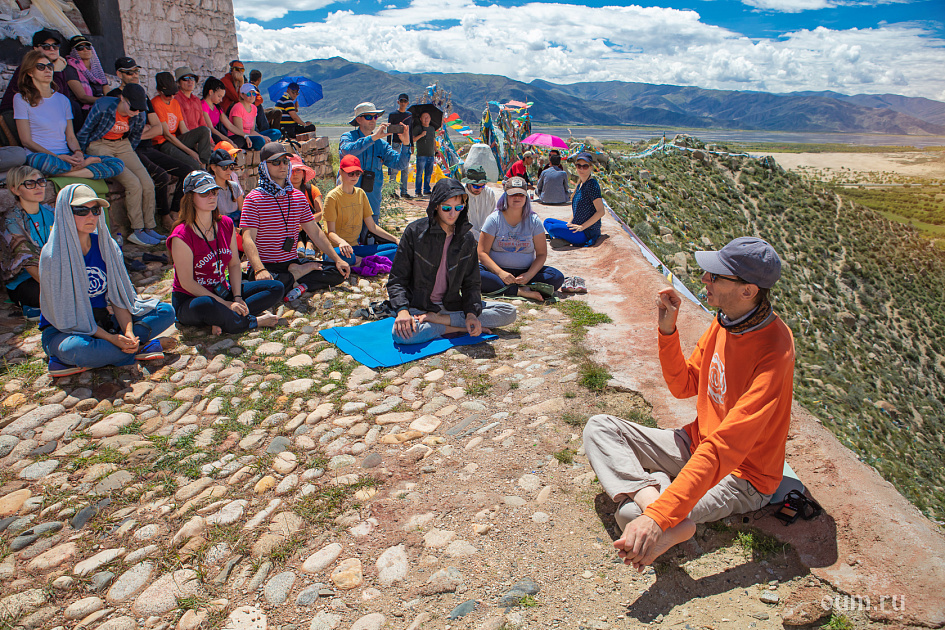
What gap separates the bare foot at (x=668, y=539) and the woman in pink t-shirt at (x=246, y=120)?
9926 millimetres

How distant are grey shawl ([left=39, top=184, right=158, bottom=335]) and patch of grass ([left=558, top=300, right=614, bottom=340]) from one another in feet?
14.8

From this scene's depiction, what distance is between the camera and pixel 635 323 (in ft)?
21.1

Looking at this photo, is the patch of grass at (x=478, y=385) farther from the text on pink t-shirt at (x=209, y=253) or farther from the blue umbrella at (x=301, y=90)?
the blue umbrella at (x=301, y=90)

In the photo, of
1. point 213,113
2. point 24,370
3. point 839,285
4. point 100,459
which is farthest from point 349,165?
point 839,285

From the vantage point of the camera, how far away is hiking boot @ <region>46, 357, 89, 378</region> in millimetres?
4719

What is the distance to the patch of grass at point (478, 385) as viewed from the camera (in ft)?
15.9

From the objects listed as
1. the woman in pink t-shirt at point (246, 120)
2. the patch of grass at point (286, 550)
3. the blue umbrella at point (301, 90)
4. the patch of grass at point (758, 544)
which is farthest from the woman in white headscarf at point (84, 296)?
the blue umbrella at point (301, 90)

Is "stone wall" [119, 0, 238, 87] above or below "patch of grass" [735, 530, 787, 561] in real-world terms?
above

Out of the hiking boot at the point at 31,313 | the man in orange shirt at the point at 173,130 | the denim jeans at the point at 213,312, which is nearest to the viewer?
the denim jeans at the point at 213,312

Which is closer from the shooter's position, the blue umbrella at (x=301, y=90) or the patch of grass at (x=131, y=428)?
the patch of grass at (x=131, y=428)

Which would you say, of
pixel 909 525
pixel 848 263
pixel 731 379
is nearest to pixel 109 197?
pixel 731 379

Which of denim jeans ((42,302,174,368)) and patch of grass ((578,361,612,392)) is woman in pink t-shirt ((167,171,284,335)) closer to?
denim jeans ((42,302,174,368))

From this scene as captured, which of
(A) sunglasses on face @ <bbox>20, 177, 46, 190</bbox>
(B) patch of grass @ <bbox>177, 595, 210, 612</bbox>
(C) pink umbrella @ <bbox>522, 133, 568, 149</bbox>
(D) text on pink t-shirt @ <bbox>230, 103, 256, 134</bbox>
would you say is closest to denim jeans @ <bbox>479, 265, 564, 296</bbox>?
(A) sunglasses on face @ <bbox>20, 177, 46, 190</bbox>

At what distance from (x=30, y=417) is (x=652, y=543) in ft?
15.1
